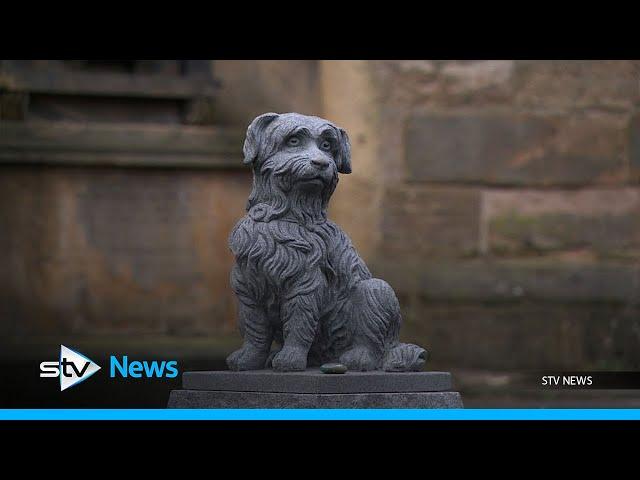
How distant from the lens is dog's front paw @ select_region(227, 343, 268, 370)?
670 centimetres

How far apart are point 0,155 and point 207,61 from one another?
63.5 inches

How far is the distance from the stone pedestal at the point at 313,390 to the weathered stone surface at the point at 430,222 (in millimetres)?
2900

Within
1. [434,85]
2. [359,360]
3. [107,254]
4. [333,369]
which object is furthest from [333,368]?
[107,254]

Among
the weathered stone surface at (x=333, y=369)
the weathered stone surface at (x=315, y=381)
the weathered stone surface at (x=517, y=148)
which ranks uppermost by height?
the weathered stone surface at (x=517, y=148)

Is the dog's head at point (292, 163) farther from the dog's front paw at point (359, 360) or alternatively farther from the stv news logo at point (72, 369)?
the stv news logo at point (72, 369)

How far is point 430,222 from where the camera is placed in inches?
376

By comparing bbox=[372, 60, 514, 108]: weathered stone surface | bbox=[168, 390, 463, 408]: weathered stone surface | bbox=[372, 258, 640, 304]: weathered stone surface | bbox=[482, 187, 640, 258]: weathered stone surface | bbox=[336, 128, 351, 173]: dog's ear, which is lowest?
bbox=[168, 390, 463, 408]: weathered stone surface

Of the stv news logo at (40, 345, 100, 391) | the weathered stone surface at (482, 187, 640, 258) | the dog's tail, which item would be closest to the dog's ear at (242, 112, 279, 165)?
the dog's tail

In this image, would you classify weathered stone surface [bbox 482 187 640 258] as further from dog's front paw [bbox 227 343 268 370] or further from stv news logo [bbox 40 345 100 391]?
stv news logo [bbox 40 345 100 391]

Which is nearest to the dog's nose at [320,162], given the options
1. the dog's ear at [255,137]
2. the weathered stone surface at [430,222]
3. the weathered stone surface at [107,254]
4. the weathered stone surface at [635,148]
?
the dog's ear at [255,137]

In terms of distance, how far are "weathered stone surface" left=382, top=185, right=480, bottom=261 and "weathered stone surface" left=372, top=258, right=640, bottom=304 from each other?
0.10 meters

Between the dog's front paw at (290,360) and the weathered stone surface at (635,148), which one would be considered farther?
the weathered stone surface at (635,148)

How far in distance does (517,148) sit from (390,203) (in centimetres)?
94

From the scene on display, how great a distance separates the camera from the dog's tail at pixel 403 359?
6699 mm
